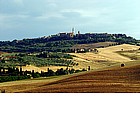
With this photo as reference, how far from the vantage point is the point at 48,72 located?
15.8ft

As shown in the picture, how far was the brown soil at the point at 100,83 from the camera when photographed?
4.75m

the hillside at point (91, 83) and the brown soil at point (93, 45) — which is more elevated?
the brown soil at point (93, 45)

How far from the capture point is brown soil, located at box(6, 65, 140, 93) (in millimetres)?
4754

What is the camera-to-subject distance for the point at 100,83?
479 centimetres

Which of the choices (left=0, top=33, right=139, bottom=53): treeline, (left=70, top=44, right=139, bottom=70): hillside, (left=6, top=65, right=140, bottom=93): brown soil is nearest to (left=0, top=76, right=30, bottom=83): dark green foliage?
(left=6, top=65, right=140, bottom=93): brown soil

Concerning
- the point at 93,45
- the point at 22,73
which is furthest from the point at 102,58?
the point at 22,73

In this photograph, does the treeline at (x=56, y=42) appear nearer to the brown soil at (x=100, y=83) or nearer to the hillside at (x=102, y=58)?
the hillside at (x=102, y=58)

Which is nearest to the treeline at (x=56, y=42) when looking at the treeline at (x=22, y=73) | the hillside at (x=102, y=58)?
the hillside at (x=102, y=58)

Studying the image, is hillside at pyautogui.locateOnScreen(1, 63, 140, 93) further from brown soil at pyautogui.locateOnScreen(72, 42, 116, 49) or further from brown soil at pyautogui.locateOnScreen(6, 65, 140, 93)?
brown soil at pyautogui.locateOnScreen(72, 42, 116, 49)

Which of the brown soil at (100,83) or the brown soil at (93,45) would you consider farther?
the brown soil at (93,45)
